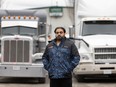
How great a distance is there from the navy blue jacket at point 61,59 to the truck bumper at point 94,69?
6560mm

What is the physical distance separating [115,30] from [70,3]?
16.5 ft

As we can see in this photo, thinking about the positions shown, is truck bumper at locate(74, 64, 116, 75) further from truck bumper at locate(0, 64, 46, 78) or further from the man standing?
the man standing

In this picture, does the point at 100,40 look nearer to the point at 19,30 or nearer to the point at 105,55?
the point at 105,55

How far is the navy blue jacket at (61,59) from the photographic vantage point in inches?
316

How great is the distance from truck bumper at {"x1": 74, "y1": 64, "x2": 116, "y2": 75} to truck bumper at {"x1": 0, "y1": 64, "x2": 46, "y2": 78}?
129 centimetres

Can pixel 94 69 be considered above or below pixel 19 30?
below

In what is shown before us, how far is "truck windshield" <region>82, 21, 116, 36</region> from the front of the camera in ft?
53.9

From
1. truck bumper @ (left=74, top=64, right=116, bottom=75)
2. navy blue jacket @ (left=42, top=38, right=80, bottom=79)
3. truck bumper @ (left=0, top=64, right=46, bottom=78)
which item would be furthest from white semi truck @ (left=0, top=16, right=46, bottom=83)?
navy blue jacket @ (left=42, top=38, right=80, bottom=79)

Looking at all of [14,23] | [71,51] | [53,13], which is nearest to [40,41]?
[14,23]

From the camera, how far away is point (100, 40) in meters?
15.4

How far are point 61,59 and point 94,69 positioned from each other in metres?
6.83

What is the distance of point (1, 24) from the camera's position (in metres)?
16.1

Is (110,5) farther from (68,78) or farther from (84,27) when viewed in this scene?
(68,78)

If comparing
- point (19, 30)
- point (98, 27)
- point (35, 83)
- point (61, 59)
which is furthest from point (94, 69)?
point (61, 59)
